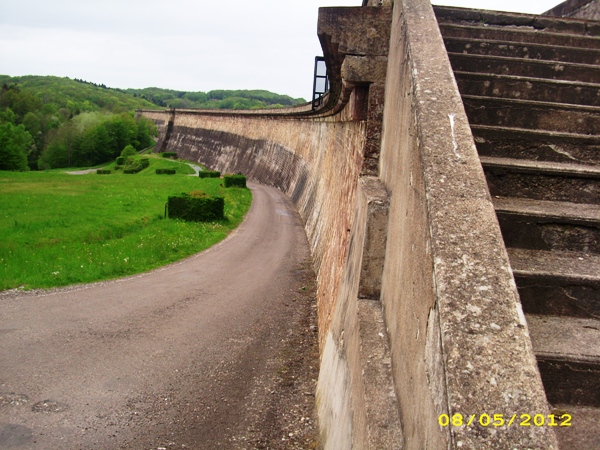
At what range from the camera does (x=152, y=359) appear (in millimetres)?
7777

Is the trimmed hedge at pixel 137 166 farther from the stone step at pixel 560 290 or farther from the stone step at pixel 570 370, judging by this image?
the stone step at pixel 570 370

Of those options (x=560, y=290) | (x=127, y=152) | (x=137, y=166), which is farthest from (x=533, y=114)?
(x=127, y=152)

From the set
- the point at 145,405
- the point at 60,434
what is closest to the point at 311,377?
the point at 145,405

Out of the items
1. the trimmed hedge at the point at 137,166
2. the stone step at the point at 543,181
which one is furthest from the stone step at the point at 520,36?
the trimmed hedge at the point at 137,166

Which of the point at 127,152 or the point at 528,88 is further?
the point at 127,152

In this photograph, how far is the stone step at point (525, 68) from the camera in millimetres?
5016

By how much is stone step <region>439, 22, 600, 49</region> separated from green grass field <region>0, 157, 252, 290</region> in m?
9.74

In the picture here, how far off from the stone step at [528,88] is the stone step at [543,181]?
4.25 ft

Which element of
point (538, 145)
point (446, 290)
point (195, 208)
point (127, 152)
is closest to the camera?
point (446, 290)

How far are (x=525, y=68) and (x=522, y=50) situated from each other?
484 mm

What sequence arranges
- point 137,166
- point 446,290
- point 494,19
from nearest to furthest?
point 446,290 < point 494,19 < point 137,166

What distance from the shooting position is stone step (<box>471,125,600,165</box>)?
154 inches

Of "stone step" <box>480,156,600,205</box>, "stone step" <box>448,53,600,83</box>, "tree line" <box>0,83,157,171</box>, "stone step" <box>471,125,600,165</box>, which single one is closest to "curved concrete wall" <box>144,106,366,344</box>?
"stone step" <box>448,53,600,83</box>

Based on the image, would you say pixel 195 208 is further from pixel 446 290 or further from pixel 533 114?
pixel 446 290
